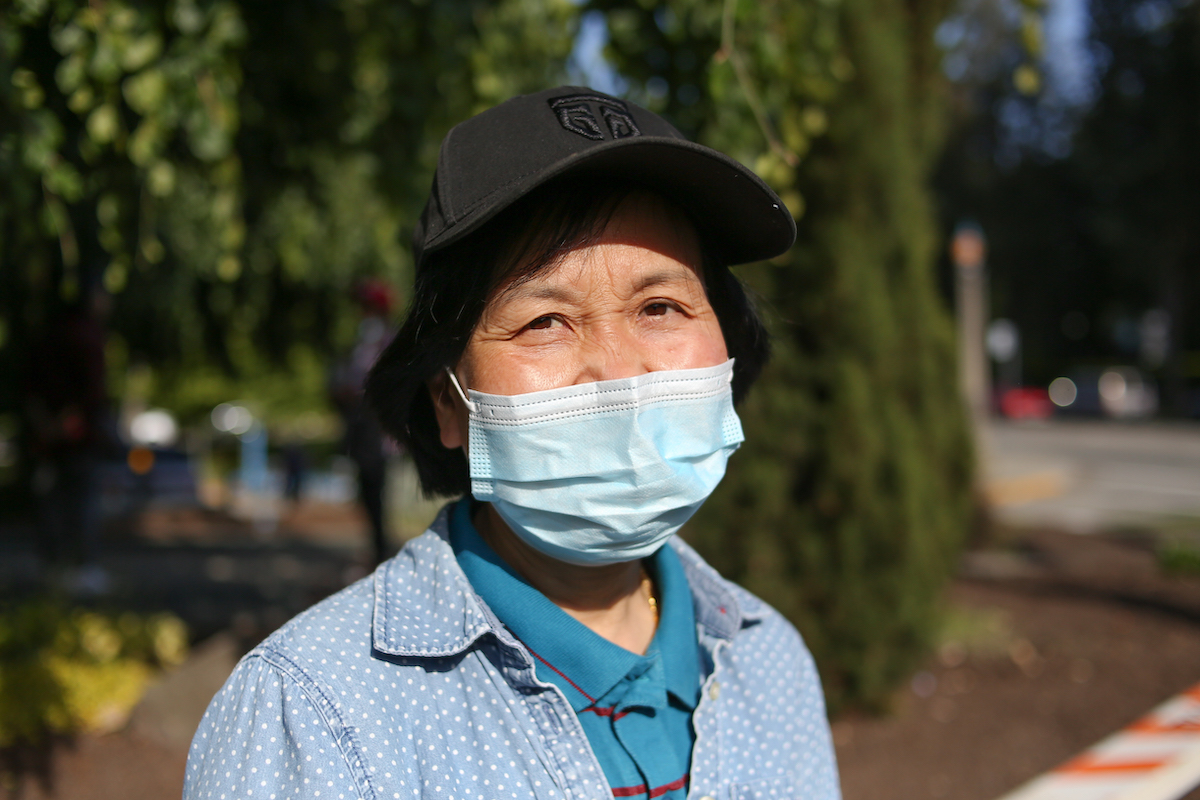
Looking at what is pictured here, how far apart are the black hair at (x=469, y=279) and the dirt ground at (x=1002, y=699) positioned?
8.92 feet

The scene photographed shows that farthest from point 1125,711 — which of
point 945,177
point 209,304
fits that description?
point 945,177

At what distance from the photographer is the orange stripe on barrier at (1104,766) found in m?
1.98

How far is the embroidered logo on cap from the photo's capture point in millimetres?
1207

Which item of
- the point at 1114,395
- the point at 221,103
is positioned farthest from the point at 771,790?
the point at 1114,395

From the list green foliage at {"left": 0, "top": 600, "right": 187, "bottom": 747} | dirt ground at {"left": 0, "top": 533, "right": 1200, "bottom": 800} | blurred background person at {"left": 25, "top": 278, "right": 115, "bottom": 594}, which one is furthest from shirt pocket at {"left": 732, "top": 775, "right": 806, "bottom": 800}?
blurred background person at {"left": 25, "top": 278, "right": 115, "bottom": 594}

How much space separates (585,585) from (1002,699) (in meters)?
3.77

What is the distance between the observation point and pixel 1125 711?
424 cm

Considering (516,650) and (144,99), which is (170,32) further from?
(516,650)

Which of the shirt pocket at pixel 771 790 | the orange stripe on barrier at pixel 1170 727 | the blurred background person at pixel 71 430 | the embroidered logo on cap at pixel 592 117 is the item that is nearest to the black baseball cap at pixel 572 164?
the embroidered logo on cap at pixel 592 117

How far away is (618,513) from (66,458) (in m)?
5.64

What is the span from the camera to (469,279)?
1.28m

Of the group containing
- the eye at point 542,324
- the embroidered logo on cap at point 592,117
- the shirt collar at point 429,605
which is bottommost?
the shirt collar at point 429,605

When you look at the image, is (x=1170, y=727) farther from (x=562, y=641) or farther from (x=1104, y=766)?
(x=562, y=641)

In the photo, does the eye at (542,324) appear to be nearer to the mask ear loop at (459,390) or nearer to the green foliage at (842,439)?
the mask ear loop at (459,390)
